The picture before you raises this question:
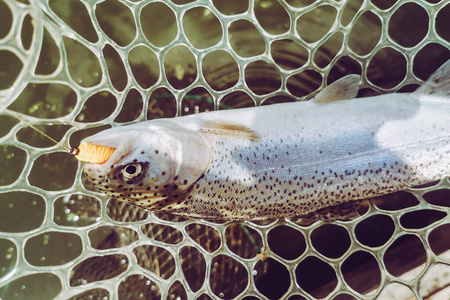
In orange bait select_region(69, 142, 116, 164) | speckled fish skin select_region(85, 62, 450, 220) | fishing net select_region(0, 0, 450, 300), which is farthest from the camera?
fishing net select_region(0, 0, 450, 300)

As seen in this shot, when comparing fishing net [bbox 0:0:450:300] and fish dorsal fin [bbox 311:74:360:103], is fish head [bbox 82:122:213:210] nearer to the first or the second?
fishing net [bbox 0:0:450:300]

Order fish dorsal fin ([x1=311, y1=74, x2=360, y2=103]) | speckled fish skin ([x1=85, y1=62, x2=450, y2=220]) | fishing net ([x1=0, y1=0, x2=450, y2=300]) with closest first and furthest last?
speckled fish skin ([x1=85, y1=62, x2=450, y2=220]) → fish dorsal fin ([x1=311, y1=74, x2=360, y2=103]) → fishing net ([x1=0, y1=0, x2=450, y2=300])

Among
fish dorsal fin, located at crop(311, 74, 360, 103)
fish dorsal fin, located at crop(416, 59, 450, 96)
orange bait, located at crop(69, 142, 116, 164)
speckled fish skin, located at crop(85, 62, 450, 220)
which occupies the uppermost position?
orange bait, located at crop(69, 142, 116, 164)

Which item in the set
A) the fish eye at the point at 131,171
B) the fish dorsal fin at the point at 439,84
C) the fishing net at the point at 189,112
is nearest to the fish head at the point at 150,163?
the fish eye at the point at 131,171

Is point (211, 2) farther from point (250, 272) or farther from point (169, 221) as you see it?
point (250, 272)

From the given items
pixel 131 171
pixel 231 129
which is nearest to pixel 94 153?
pixel 131 171

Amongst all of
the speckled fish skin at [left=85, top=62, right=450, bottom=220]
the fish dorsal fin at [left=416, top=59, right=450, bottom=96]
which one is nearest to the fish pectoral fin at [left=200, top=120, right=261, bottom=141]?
the speckled fish skin at [left=85, top=62, right=450, bottom=220]

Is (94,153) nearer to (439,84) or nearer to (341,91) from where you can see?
(341,91)
